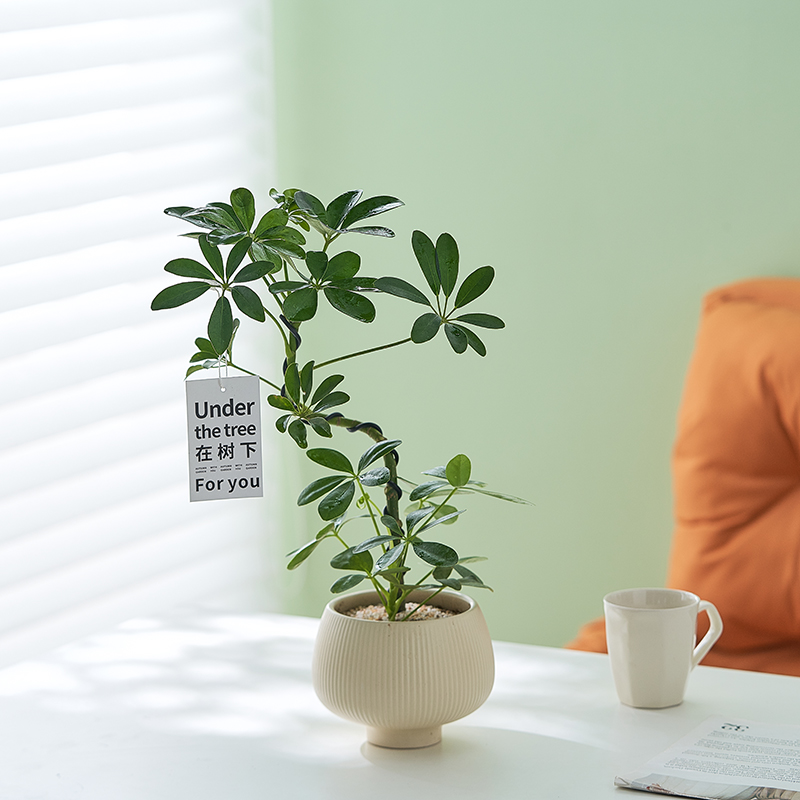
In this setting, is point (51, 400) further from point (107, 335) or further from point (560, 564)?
point (560, 564)

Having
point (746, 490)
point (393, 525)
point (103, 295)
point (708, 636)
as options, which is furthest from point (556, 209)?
point (393, 525)

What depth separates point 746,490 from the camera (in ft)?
4.75

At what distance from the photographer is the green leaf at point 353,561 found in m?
0.84

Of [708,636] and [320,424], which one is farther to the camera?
[708,636]

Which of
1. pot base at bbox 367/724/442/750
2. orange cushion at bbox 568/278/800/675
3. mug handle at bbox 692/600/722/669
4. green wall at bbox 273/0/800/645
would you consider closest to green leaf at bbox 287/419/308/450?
pot base at bbox 367/724/442/750

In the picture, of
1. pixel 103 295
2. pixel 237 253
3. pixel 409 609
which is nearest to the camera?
pixel 237 253

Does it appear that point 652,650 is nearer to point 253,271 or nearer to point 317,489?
point 317,489

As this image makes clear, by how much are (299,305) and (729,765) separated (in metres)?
0.48

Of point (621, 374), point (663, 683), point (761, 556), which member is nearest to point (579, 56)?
point (621, 374)

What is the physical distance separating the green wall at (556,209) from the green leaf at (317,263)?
1.00 meters

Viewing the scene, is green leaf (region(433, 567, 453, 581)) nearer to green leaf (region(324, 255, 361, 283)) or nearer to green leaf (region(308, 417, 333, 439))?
green leaf (region(308, 417, 333, 439))

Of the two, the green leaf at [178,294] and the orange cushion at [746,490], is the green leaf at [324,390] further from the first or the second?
the orange cushion at [746,490]

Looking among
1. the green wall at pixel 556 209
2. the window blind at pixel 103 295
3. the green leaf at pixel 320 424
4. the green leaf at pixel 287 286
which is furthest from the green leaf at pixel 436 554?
the green wall at pixel 556 209

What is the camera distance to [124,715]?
38.3 inches
